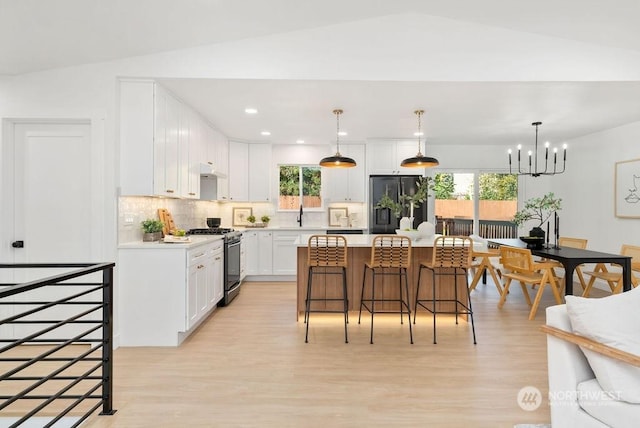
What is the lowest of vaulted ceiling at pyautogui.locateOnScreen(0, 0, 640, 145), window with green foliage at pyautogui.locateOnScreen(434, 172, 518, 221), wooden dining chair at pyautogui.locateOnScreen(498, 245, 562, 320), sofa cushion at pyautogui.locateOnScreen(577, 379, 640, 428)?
sofa cushion at pyautogui.locateOnScreen(577, 379, 640, 428)

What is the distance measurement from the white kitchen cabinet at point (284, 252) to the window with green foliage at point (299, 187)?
0.73 meters

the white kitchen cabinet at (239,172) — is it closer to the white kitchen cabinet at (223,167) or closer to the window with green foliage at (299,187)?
the white kitchen cabinet at (223,167)

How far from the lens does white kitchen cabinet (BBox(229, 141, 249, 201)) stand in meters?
6.54

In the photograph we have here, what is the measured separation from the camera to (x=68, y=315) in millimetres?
3428

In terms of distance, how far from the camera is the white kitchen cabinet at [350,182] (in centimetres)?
658

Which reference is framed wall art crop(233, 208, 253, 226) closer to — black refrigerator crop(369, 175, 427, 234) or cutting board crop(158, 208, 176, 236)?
black refrigerator crop(369, 175, 427, 234)

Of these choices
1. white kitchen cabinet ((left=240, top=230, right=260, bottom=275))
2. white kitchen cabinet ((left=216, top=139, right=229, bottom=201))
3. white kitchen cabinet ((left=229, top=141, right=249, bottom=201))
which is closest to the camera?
white kitchen cabinet ((left=216, top=139, right=229, bottom=201))

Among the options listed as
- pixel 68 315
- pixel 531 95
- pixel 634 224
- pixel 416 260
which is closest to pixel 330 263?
pixel 416 260

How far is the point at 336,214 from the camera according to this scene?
22.4ft

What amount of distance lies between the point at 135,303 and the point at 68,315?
0.66 metres

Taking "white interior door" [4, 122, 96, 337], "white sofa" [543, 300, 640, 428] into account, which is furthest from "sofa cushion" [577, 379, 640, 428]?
"white interior door" [4, 122, 96, 337]

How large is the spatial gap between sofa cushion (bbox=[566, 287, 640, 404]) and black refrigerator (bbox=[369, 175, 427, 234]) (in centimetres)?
416

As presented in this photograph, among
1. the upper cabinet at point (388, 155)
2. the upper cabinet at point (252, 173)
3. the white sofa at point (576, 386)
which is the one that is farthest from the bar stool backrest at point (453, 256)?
the upper cabinet at point (252, 173)

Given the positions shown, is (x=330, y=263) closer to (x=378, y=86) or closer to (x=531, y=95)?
(x=378, y=86)
